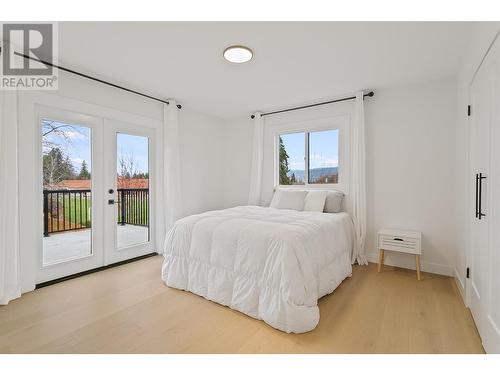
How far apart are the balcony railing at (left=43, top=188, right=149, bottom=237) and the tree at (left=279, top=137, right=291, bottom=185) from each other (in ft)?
7.55

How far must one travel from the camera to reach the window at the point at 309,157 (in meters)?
3.84

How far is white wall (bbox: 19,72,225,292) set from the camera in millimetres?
2439

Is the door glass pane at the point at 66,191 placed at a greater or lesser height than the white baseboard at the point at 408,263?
greater

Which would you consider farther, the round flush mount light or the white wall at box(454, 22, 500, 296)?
the round flush mount light

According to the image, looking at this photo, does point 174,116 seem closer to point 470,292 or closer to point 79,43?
point 79,43

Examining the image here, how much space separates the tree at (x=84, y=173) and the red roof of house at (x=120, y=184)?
0.05 m

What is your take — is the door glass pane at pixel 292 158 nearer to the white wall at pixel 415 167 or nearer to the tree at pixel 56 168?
the white wall at pixel 415 167

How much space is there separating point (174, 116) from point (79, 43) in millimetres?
1625

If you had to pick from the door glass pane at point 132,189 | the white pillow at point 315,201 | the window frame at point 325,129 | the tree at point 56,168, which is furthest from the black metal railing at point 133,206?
the white pillow at point 315,201

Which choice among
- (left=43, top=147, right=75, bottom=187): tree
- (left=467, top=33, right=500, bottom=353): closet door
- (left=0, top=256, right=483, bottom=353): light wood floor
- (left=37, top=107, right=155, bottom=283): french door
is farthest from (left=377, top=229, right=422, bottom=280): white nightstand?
(left=43, top=147, right=75, bottom=187): tree

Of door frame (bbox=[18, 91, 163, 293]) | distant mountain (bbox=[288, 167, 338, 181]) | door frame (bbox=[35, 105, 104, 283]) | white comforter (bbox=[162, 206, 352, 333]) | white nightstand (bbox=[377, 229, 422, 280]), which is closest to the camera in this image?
white comforter (bbox=[162, 206, 352, 333])

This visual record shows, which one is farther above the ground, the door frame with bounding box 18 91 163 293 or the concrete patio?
the door frame with bounding box 18 91 163 293

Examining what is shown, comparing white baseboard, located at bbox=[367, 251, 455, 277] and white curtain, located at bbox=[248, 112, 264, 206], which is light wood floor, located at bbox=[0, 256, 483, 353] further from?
white curtain, located at bbox=[248, 112, 264, 206]
